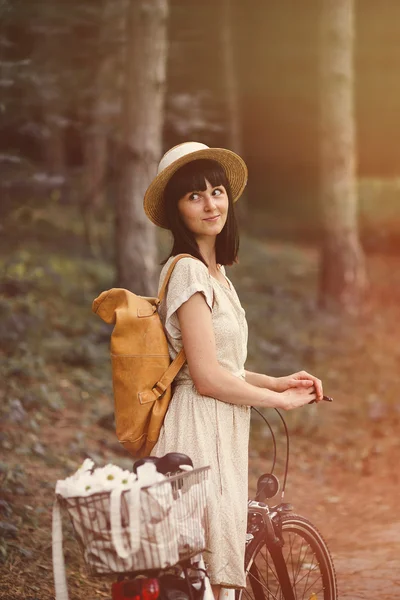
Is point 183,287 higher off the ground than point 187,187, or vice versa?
point 187,187

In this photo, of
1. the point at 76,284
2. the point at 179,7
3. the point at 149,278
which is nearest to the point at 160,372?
the point at 149,278

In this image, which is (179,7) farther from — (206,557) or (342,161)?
(206,557)

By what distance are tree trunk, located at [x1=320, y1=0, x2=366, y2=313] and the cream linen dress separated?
11.1 metres

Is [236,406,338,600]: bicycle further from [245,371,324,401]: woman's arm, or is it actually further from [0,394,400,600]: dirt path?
[0,394,400,600]: dirt path

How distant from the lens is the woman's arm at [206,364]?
362 centimetres

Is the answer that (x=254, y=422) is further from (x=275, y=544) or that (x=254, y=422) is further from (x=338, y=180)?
(x=338, y=180)

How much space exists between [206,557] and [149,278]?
7.34m

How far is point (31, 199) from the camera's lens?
8812 millimetres

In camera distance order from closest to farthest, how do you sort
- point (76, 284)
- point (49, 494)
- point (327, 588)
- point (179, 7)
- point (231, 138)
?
1. point (327, 588)
2. point (49, 494)
3. point (76, 284)
4. point (179, 7)
5. point (231, 138)

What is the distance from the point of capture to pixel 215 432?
376 centimetres

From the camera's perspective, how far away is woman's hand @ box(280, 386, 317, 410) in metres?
3.76

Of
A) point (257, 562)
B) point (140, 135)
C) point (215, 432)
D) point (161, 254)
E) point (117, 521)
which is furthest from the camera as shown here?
point (161, 254)

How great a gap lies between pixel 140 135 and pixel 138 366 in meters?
7.40

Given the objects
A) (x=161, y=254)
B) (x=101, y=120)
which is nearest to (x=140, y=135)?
(x=161, y=254)
